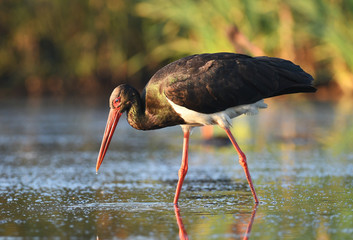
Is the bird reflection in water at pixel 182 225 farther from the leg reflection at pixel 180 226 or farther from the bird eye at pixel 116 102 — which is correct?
the bird eye at pixel 116 102

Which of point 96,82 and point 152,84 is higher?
point 96,82

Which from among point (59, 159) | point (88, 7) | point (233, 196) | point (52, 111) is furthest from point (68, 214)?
point (88, 7)

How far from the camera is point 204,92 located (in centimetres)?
→ 613

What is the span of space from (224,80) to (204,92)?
0.72 ft

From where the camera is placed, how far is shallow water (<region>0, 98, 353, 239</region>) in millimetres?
4742

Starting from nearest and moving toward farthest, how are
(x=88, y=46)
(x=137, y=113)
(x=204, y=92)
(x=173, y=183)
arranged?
1. (x=204, y=92)
2. (x=137, y=113)
3. (x=173, y=183)
4. (x=88, y=46)

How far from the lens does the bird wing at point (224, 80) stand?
6094 millimetres

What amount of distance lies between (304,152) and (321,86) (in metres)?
10.6

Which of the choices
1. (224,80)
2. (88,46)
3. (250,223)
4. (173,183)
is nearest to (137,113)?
(224,80)

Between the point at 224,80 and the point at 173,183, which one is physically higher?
the point at 224,80

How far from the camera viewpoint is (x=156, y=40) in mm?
20703

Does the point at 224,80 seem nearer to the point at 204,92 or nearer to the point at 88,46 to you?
the point at 204,92

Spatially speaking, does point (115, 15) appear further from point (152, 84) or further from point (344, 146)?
Answer: point (152, 84)

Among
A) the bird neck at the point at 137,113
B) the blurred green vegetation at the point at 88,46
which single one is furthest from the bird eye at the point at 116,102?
the blurred green vegetation at the point at 88,46
